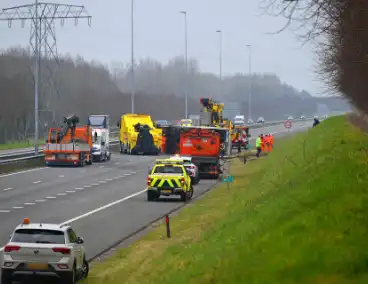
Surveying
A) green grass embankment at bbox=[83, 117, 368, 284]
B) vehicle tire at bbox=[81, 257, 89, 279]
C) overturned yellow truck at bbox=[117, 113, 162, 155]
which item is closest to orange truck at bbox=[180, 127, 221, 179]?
overturned yellow truck at bbox=[117, 113, 162, 155]

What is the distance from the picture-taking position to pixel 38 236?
1816cm

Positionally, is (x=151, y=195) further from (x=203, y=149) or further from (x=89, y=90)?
(x=89, y=90)

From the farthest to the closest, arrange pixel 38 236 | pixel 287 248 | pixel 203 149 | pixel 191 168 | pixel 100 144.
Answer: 1. pixel 100 144
2. pixel 203 149
3. pixel 191 168
4. pixel 38 236
5. pixel 287 248

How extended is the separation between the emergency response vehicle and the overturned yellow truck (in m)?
35.3

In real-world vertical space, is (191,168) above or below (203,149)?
below

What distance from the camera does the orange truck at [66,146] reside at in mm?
62469

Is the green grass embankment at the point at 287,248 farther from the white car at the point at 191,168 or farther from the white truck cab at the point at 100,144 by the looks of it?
the white truck cab at the point at 100,144

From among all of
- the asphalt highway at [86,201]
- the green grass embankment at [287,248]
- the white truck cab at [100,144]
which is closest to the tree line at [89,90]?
the white truck cab at [100,144]

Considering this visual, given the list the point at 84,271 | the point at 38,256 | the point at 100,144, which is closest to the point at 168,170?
the point at 84,271

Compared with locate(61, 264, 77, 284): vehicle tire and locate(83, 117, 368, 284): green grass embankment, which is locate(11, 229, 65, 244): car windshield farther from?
locate(83, 117, 368, 284): green grass embankment

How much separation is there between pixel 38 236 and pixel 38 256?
1.68 feet

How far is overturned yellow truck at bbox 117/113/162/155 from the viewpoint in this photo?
76.0 m

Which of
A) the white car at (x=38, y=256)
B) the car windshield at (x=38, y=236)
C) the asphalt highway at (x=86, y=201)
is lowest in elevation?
the asphalt highway at (x=86, y=201)

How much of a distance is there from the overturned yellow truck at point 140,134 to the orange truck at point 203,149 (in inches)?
806
